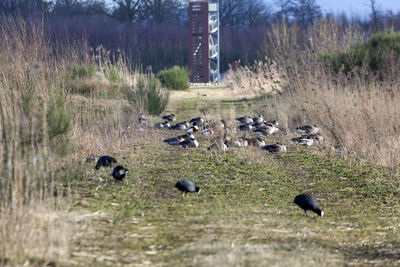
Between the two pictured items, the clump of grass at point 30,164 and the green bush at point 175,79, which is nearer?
the clump of grass at point 30,164

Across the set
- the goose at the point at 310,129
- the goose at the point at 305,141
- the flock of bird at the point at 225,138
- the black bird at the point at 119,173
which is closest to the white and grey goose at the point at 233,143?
the flock of bird at the point at 225,138

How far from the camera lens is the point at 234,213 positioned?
4152 mm

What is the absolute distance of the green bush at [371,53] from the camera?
11.9 m

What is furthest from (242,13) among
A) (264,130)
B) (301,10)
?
(264,130)

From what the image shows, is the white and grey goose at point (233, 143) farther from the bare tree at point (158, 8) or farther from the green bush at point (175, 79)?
the bare tree at point (158, 8)

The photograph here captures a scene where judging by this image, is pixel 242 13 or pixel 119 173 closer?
pixel 119 173

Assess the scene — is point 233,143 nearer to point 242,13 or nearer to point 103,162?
point 103,162

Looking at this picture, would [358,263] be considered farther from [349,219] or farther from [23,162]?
[23,162]

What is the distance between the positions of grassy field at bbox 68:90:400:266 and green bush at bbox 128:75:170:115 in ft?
12.7

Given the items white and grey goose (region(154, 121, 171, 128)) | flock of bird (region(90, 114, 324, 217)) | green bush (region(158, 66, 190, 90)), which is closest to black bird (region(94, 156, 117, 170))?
flock of bird (region(90, 114, 324, 217))

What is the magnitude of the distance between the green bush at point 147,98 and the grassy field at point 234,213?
12.7 ft

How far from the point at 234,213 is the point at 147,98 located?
7019 mm

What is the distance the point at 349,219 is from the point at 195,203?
138cm

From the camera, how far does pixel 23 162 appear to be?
144 inches
